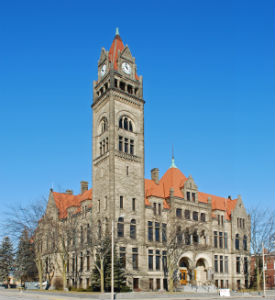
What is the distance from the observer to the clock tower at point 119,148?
52688 millimetres

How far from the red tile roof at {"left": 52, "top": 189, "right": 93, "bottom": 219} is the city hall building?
242 mm

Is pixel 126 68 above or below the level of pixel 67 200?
above

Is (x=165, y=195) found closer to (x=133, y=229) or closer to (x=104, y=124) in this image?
(x=133, y=229)

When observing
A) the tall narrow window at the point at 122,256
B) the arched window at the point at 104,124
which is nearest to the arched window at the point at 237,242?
the tall narrow window at the point at 122,256

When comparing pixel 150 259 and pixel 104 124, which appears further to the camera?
pixel 104 124

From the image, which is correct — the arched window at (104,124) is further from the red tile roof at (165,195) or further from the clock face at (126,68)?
the red tile roof at (165,195)

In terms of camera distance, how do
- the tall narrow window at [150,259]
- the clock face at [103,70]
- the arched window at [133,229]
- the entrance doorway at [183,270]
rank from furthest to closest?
the clock face at [103,70] < the entrance doorway at [183,270] < the tall narrow window at [150,259] < the arched window at [133,229]

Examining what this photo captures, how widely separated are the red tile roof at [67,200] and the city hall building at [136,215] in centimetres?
24

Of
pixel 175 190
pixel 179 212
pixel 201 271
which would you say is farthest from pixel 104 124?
pixel 201 271

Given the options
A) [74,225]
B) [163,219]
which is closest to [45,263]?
[74,225]

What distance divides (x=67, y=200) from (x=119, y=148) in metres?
18.6

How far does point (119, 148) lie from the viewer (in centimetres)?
5625

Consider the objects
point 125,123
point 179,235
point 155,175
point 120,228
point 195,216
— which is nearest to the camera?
point 120,228

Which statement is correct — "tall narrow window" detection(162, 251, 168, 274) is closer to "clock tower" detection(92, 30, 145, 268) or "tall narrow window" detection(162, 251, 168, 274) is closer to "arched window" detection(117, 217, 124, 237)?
"clock tower" detection(92, 30, 145, 268)
